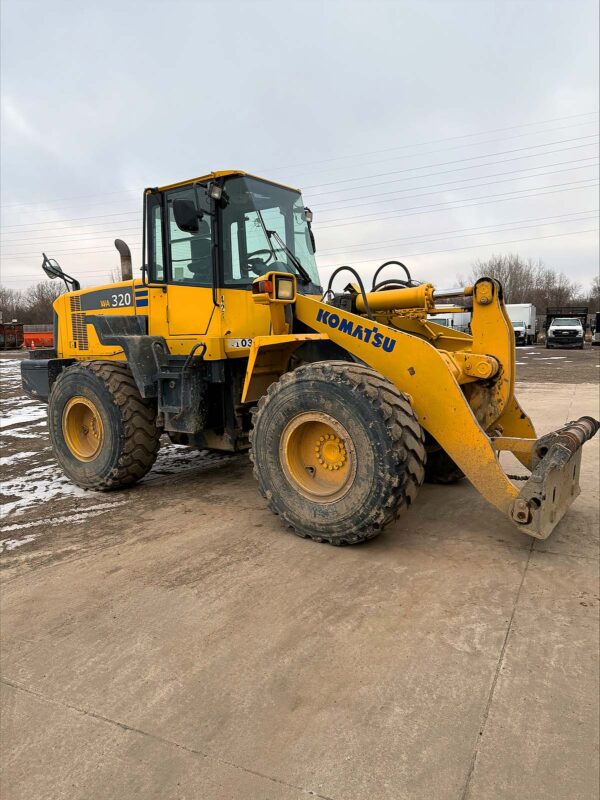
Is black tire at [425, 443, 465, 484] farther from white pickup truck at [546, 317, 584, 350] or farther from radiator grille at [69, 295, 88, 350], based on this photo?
white pickup truck at [546, 317, 584, 350]

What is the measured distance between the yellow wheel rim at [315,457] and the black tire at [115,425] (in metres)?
1.81

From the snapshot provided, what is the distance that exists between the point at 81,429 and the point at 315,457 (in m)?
2.96

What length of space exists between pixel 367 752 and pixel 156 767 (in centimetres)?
77

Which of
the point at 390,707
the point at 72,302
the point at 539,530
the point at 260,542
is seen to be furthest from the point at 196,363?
the point at 390,707

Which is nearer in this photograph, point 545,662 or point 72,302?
point 545,662

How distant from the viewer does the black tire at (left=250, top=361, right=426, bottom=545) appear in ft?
11.8

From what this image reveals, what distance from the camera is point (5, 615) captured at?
3.09 metres

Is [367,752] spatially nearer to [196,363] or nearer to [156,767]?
[156,767]

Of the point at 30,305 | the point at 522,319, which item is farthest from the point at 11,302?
the point at 522,319

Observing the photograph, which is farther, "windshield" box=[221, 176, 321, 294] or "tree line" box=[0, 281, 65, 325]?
"tree line" box=[0, 281, 65, 325]

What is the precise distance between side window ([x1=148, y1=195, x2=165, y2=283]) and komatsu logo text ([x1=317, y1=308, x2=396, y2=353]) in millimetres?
1764

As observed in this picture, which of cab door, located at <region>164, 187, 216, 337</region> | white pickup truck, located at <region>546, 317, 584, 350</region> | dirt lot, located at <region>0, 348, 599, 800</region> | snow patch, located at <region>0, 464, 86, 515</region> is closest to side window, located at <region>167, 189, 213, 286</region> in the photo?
cab door, located at <region>164, 187, 216, 337</region>

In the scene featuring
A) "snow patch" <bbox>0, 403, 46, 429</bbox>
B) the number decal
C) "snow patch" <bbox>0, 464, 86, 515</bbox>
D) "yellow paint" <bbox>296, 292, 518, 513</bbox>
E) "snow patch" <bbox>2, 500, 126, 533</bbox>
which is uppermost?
the number decal

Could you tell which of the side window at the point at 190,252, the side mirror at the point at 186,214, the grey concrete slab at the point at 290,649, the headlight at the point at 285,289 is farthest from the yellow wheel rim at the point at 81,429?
the headlight at the point at 285,289
